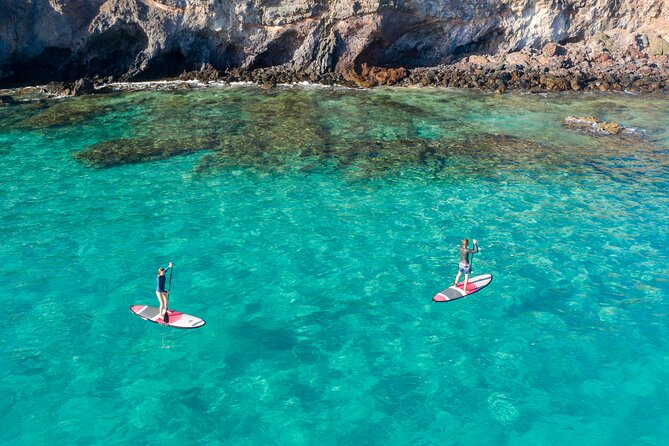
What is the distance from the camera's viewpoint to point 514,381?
517 inches

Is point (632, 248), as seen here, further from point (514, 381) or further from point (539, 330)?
point (514, 381)

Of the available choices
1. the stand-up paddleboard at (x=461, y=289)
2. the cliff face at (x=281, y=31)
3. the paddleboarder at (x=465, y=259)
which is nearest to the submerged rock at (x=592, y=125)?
the cliff face at (x=281, y=31)

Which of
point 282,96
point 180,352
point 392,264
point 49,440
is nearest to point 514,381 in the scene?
point 392,264

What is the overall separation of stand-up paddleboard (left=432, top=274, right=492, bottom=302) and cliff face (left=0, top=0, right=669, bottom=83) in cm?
2601

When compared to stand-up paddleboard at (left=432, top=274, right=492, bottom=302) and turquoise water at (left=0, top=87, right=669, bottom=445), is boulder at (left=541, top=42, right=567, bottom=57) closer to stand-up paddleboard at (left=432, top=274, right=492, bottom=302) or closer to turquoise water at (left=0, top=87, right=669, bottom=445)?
turquoise water at (left=0, top=87, right=669, bottom=445)

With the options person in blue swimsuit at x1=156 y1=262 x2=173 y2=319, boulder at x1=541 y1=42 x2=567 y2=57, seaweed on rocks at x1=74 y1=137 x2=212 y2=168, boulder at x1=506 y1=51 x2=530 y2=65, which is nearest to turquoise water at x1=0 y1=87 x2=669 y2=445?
seaweed on rocks at x1=74 y1=137 x2=212 y2=168

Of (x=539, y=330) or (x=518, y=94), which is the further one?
(x=518, y=94)

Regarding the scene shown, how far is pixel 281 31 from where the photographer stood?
39.5m

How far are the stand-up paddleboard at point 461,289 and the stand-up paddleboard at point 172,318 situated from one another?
6.38 m

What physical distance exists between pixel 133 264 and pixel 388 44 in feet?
93.9

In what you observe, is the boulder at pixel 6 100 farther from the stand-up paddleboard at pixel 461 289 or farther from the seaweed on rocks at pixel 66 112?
the stand-up paddleboard at pixel 461 289

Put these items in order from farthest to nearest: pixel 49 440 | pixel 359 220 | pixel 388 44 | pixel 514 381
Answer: pixel 388 44 < pixel 359 220 < pixel 514 381 < pixel 49 440

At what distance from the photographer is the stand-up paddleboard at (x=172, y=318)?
14.6 meters

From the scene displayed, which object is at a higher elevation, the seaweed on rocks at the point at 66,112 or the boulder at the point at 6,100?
the boulder at the point at 6,100
